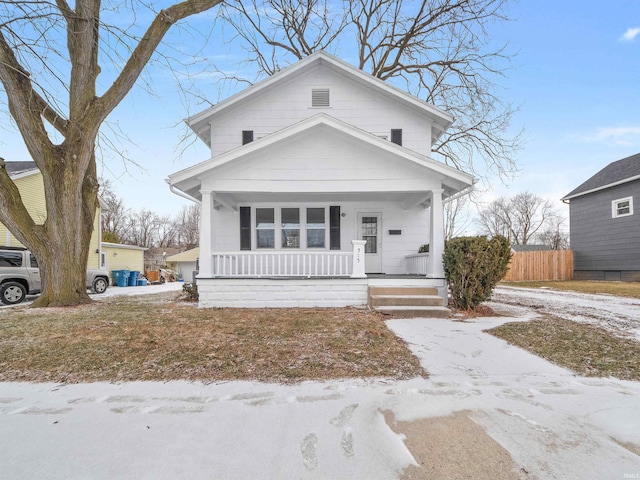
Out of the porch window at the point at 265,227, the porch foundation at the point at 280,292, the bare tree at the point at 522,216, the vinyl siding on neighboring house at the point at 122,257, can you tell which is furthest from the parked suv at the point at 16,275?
the bare tree at the point at 522,216

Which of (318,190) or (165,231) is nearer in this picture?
(318,190)

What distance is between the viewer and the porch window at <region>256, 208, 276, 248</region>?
9852 millimetres

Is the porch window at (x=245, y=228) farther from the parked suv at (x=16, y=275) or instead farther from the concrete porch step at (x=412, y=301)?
the parked suv at (x=16, y=275)

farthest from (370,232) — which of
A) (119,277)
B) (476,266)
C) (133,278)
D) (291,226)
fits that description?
(133,278)

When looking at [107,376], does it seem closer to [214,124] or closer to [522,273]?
[214,124]

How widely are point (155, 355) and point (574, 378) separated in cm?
480

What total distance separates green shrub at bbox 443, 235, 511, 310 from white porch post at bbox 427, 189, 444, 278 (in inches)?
20.3

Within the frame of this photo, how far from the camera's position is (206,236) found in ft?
25.5

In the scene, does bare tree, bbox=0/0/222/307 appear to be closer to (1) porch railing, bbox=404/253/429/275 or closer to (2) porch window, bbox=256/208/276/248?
(2) porch window, bbox=256/208/276/248

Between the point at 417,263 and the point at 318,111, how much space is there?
17.9 ft

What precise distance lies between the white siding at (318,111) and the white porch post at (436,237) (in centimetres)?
280

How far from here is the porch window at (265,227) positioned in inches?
388

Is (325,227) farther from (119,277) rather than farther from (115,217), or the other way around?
(115,217)

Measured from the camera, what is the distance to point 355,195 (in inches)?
361
